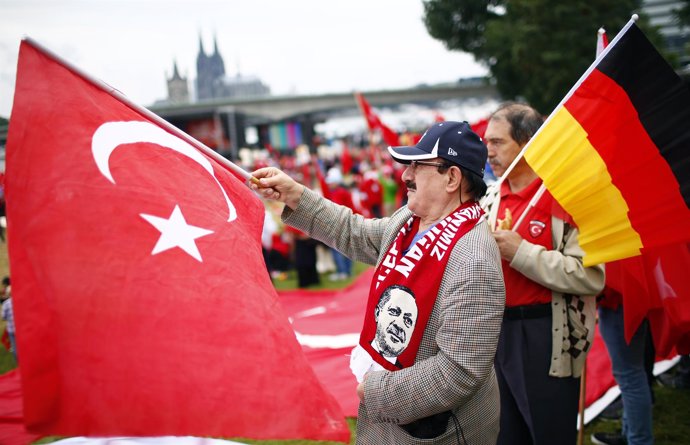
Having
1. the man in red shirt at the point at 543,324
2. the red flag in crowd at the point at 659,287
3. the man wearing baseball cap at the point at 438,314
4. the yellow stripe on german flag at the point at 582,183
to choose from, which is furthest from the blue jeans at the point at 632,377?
the man wearing baseball cap at the point at 438,314

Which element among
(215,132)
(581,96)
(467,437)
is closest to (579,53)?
(581,96)

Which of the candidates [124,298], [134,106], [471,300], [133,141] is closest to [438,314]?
[471,300]

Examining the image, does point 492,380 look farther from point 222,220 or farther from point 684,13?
point 684,13

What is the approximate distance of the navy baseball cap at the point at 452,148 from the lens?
2.30 meters

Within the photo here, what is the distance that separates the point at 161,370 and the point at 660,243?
2425mm

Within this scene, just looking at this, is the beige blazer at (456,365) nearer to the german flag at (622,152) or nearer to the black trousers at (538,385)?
the black trousers at (538,385)

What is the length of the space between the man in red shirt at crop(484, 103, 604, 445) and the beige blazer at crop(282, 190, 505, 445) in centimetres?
77

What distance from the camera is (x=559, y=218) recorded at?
3.14 metres

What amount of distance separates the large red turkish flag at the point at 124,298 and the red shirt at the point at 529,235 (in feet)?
4.58

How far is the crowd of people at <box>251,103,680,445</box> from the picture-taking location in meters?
2.08

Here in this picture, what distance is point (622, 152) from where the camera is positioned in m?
3.04

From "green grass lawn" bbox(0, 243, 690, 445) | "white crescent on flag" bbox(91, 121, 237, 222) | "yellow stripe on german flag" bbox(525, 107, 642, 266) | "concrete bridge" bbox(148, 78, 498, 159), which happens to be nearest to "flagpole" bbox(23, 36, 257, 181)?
"white crescent on flag" bbox(91, 121, 237, 222)

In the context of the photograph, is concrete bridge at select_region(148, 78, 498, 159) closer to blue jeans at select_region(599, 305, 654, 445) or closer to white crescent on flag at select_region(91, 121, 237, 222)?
blue jeans at select_region(599, 305, 654, 445)

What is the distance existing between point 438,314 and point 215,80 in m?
114
